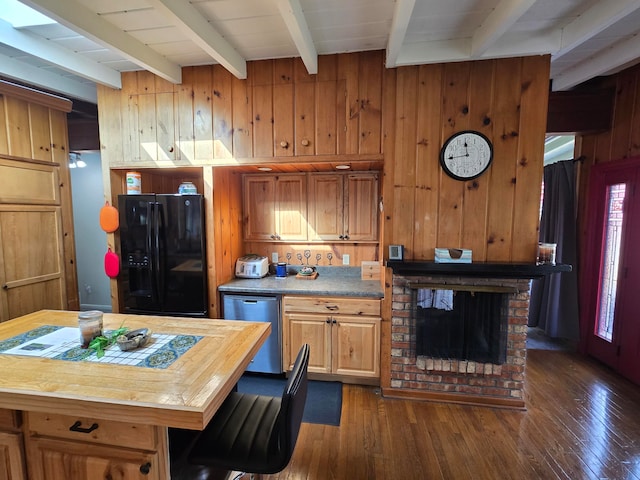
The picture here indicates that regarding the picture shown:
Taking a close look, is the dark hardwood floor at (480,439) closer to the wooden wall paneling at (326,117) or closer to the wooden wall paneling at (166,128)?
the wooden wall paneling at (326,117)

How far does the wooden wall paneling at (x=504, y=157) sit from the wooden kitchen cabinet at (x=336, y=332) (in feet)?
3.62

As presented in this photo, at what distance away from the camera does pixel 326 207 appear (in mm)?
3221

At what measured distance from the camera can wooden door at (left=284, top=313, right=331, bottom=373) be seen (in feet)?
8.92

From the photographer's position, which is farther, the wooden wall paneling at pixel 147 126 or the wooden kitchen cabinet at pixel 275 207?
the wooden kitchen cabinet at pixel 275 207

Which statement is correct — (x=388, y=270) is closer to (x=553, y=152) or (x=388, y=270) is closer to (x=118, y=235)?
(x=118, y=235)

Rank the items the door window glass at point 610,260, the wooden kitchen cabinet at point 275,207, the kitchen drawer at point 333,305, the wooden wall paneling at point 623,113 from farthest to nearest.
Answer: the wooden kitchen cabinet at point 275,207 → the door window glass at point 610,260 → the wooden wall paneling at point 623,113 → the kitchen drawer at point 333,305

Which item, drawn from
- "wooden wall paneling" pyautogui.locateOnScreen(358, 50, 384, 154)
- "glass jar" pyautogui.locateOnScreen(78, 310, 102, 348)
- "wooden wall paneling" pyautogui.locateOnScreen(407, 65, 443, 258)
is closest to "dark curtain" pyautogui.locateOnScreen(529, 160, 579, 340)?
"wooden wall paneling" pyautogui.locateOnScreen(407, 65, 443, 258)

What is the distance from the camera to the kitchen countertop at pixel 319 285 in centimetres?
267

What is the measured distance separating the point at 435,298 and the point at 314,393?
4.38ft

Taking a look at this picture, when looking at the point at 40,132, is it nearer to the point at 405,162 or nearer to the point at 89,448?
the point at 89,448

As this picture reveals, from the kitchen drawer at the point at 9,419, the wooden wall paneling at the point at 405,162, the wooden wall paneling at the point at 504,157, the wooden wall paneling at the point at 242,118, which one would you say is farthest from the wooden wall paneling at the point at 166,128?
the wooden wall paneling at the point at 504,157

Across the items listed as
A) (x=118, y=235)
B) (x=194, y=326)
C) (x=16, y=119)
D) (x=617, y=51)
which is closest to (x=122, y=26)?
(x=16, y=119)

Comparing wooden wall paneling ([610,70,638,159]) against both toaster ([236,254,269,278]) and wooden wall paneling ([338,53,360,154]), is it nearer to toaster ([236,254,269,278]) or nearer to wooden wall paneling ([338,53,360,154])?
wooden wall paneling ([338,53,360,154])

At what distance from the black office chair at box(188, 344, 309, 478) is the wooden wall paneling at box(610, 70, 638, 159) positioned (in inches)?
145
